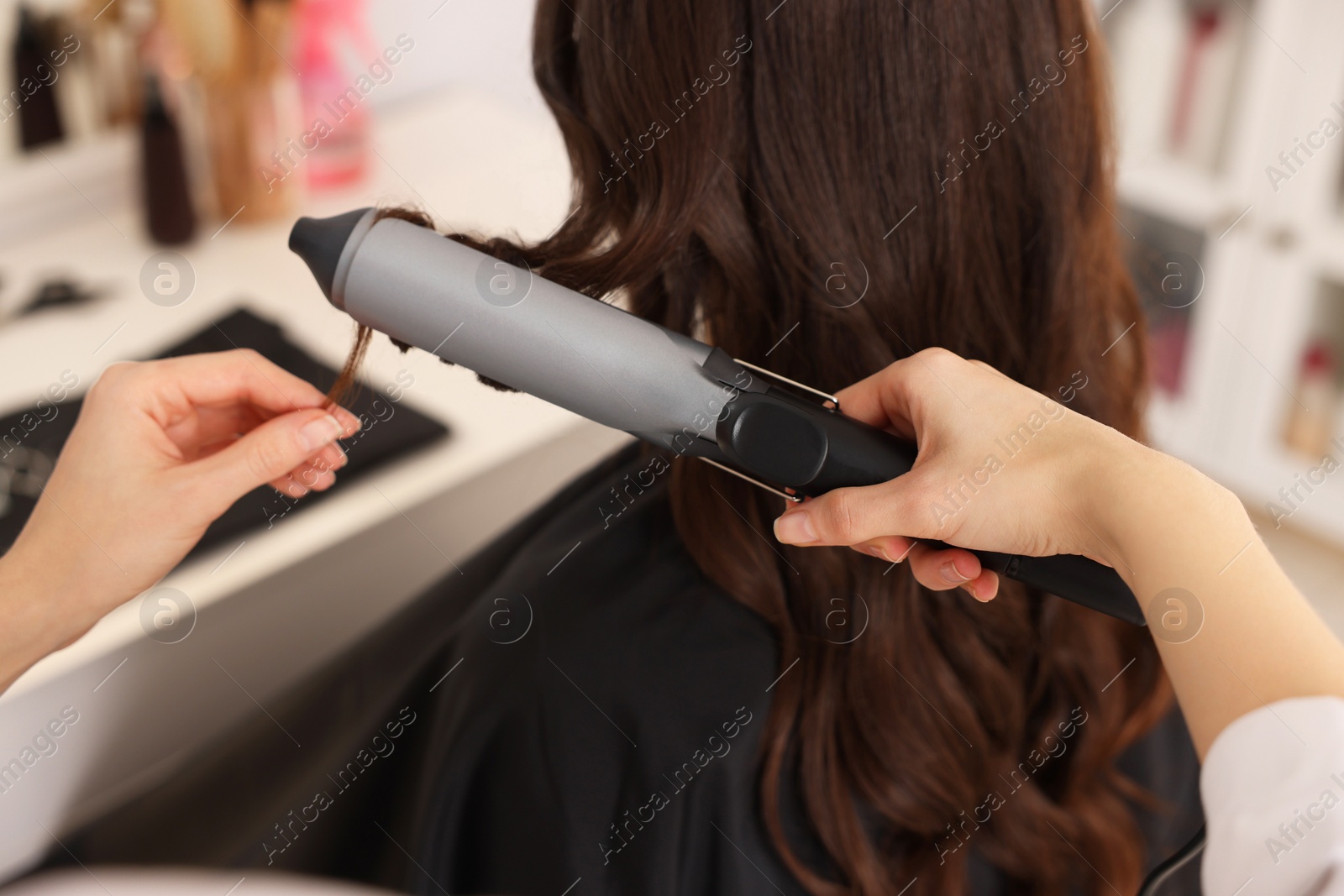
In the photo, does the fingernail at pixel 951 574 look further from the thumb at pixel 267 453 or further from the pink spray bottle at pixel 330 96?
the pink spray bottle at pixel 330 96

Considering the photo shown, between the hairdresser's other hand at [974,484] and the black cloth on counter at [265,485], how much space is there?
464mm

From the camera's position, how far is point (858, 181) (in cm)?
61

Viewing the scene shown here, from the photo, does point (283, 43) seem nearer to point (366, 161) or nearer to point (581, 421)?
point (366, 161)

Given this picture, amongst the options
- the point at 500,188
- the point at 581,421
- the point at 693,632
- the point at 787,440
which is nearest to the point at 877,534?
the point at 787,440

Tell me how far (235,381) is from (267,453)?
0.27ft

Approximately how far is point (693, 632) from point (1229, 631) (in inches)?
14.3

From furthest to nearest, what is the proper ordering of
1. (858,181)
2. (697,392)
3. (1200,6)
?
(1200,6), (858,181), (697,392)

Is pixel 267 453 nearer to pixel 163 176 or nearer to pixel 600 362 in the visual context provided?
pixel 600 362

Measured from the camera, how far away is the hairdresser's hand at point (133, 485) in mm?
601

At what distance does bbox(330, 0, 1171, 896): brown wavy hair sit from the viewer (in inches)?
22.9

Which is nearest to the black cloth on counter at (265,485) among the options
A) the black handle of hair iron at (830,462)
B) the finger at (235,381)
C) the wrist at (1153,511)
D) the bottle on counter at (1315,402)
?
the finger at (235,381)

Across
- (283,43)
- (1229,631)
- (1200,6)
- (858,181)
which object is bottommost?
(1200,6)

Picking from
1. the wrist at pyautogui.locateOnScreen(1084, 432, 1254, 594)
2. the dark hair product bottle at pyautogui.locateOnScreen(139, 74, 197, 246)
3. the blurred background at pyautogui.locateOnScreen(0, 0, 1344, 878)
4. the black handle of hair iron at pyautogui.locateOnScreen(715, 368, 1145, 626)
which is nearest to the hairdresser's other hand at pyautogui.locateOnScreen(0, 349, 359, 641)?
the blurred background at pyautogui.locateOnScreen(0, 0, 1344, 878)

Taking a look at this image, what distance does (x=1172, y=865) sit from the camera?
20.0 inches
